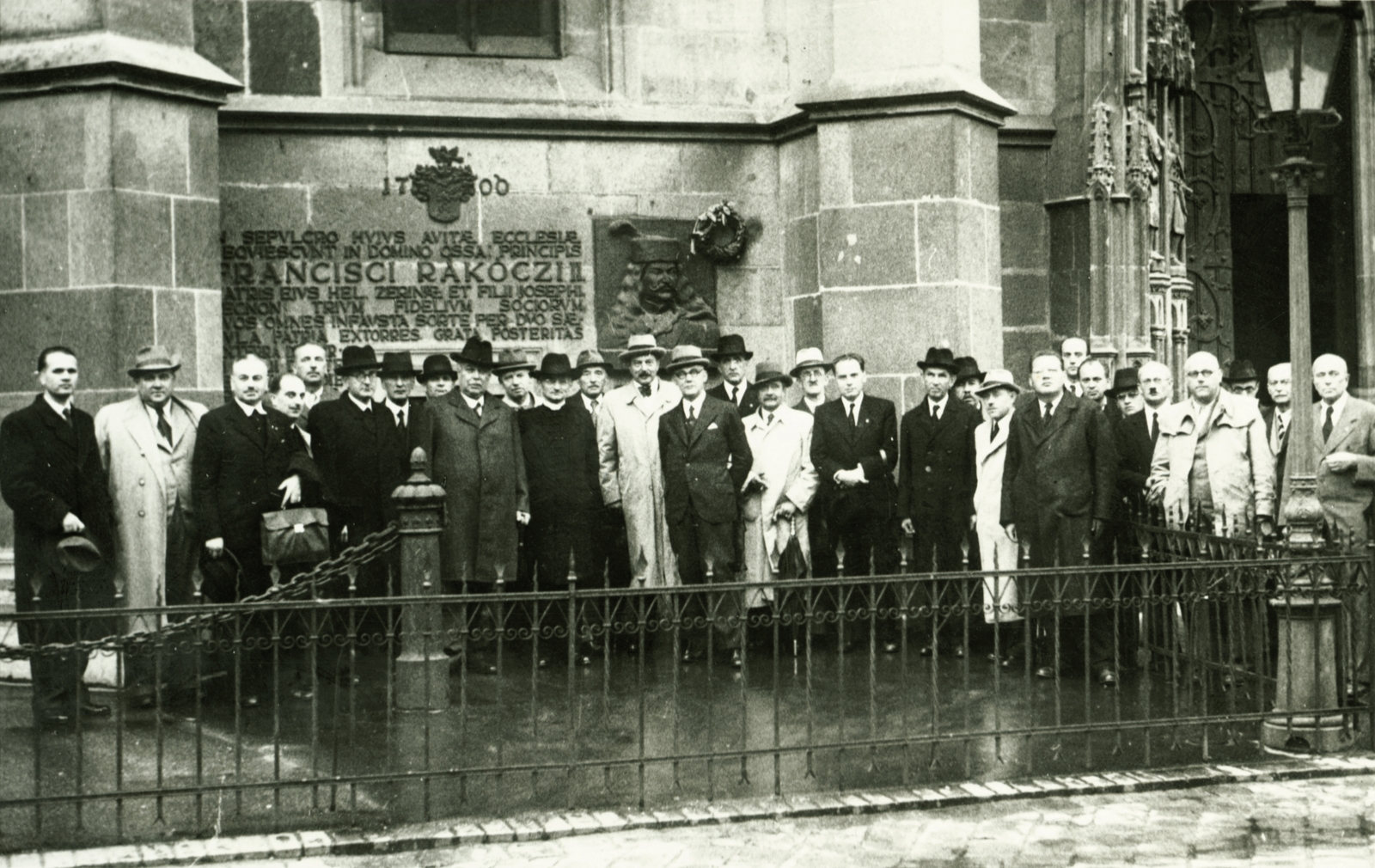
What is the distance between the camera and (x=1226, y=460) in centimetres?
962

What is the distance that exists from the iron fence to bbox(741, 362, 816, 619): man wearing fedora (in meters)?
0.43

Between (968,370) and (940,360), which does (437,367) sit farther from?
(968,370)

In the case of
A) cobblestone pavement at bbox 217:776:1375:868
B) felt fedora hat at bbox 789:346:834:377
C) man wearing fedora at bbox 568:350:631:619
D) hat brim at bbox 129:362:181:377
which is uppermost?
felt fedora hat at bbox 789:346:834:377

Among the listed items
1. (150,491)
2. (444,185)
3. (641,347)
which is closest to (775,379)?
(641,347)

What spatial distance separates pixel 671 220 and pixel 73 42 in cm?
465

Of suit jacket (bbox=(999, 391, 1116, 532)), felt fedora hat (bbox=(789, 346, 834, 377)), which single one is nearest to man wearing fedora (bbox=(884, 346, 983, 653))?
suit jacket (bbox=(999, 391, 1116, 532))

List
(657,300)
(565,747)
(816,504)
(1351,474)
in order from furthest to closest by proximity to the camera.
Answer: (657,300) < (816,504) < (1351,474) < (565,747)

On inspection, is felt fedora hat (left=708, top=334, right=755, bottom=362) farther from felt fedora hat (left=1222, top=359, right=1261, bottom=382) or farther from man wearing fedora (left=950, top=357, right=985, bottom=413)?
felt fedora hat (left=1222, top=359, right=1261, bottom=382)

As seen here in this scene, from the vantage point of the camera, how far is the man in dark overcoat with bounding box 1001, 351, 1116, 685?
31.3 feet

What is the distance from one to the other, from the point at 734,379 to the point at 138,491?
3.99 m

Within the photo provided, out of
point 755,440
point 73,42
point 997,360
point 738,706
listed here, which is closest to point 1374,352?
point 997,360

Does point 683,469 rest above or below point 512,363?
below

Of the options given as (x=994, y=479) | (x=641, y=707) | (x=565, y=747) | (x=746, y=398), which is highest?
(x=746, y=398)

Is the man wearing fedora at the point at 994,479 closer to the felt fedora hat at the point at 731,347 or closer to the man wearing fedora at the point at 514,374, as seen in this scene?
the felt fedora hat at the point at 731,347
